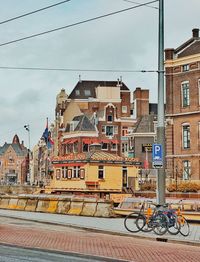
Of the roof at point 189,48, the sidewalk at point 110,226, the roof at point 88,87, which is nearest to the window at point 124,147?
the roof at point 88,87

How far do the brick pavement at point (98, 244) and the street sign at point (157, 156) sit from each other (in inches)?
113

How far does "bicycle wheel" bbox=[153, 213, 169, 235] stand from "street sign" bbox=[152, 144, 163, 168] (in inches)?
73.5

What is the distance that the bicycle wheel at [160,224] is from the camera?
60.1 feet

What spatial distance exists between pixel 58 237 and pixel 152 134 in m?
62.1

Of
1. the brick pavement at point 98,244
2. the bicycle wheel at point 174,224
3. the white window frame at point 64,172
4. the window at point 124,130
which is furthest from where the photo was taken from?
the window at point 124,130

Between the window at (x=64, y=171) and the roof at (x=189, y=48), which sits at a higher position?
the roof at (x=189, y=48)

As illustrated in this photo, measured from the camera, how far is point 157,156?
758 inches

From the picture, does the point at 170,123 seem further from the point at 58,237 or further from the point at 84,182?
the point at 58,237

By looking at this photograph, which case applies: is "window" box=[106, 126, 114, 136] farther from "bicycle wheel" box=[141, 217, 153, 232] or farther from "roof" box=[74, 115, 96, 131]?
"bicycle wheel" box=[141, 217, 153, 232]

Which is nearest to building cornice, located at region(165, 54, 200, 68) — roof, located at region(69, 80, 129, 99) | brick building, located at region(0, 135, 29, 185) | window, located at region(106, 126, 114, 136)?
window, located at region(106, 126, 114, 136)

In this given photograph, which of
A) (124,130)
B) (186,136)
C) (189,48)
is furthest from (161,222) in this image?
(124,130)

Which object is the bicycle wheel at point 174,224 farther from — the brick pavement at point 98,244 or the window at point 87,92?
the window at point 87,92

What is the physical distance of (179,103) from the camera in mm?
59969

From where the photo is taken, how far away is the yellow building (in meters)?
46.6
